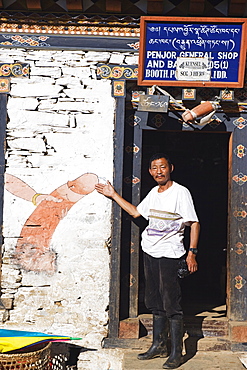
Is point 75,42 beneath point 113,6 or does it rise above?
beneath

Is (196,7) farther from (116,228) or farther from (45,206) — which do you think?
(45,206)

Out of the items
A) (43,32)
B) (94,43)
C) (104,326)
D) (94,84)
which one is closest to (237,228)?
(104,326)

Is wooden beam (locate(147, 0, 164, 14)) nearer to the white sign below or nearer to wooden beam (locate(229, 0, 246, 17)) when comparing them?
the white sign below

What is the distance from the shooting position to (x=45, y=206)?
5.18 meters

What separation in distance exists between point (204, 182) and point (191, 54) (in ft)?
9.87

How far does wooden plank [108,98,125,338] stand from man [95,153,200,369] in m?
0.39

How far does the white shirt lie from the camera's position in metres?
4.63

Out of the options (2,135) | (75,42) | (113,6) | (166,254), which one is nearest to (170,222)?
(166,254)

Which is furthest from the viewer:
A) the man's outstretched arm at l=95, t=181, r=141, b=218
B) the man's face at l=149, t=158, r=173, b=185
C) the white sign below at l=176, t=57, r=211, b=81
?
the white sign below at l=176, t=57, r=211, b=81

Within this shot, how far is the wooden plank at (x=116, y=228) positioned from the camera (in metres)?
5.08

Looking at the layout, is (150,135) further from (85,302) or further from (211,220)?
(85,302)

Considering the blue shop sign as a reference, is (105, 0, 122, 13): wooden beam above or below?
above

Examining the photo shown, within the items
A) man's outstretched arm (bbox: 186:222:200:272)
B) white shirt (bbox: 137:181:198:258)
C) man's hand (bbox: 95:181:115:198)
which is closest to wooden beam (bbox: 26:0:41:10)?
man's hand (bbox: 95:181:115:198)

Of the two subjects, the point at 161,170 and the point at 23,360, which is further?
the point at 161,170
